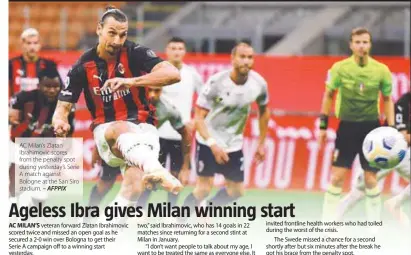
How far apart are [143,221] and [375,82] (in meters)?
3.15

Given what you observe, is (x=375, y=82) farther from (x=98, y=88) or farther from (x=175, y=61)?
(x=98, y=88)

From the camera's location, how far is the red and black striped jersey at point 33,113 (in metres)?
12.8

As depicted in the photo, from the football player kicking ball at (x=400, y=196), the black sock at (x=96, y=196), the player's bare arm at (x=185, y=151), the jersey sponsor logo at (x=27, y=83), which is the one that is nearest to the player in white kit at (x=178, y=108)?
the player's bare arm at (x=185, y=151)

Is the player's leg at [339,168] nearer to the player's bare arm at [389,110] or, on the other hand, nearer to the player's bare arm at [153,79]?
the player's bare arm at [389,110]

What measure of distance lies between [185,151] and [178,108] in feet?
2.40

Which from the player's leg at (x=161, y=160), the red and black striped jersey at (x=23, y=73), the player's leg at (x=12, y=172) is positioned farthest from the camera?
the red and black striped jersey at (x=23, y=73)

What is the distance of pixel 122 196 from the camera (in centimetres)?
1060

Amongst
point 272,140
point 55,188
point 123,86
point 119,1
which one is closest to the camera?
point 123,86

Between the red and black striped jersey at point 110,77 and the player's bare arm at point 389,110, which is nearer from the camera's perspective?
the red and black striped jersey at point 110,77

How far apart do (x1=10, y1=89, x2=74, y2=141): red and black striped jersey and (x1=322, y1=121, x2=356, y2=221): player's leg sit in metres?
2.55

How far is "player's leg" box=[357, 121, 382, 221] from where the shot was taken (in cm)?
1282

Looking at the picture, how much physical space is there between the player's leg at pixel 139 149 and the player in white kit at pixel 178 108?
2395 mm

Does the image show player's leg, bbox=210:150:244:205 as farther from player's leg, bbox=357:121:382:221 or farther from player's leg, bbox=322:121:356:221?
player's leg, bbox=357:121:382:221

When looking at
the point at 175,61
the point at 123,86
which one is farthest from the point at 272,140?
the point at 123,86
